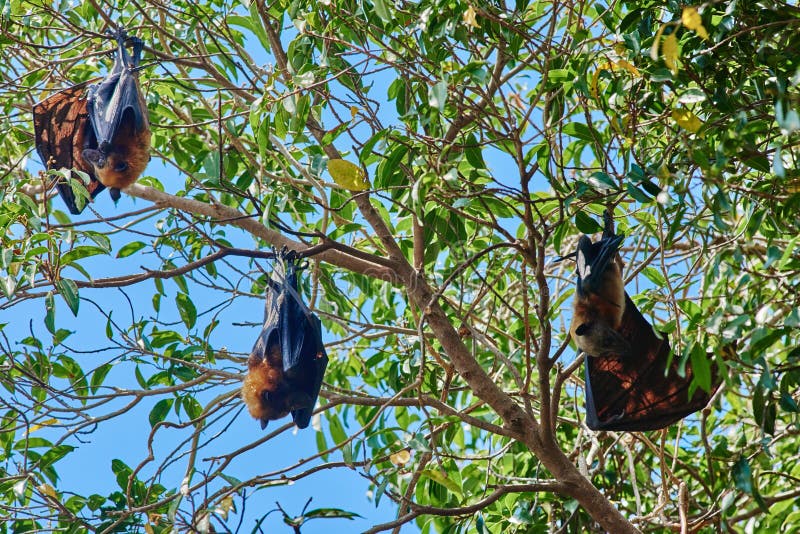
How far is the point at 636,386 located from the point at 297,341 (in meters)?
1.53

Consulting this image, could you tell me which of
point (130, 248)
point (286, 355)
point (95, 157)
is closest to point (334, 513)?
point (286, 355)

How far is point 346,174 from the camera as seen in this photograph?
10.3ft

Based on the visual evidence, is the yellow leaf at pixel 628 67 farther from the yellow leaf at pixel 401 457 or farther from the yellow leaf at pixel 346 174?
the yellow leaf at pixel 401 457

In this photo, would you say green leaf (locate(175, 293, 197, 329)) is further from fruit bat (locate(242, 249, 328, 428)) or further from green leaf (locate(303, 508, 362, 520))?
green leaf (locate(303, 508, 362, 520))

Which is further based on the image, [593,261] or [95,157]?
[95,157]

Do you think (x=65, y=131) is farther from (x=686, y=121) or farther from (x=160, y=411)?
(x=686, y=121)

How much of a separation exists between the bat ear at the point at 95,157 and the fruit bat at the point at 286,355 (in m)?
1.18

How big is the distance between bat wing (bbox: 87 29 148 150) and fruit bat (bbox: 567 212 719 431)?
Result: 2.25m

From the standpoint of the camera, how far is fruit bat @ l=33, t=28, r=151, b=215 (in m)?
4.26

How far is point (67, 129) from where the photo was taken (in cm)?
481

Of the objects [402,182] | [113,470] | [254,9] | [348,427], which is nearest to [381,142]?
[402,182]

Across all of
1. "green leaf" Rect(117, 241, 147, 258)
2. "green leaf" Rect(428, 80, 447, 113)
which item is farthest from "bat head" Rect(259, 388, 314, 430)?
"green leaf" Rect(428, 80, 447, 113)

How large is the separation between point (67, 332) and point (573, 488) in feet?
7.83

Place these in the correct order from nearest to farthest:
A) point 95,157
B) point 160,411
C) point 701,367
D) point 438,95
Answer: point 701,367
point 438,95
point 160,411
point 95,157
